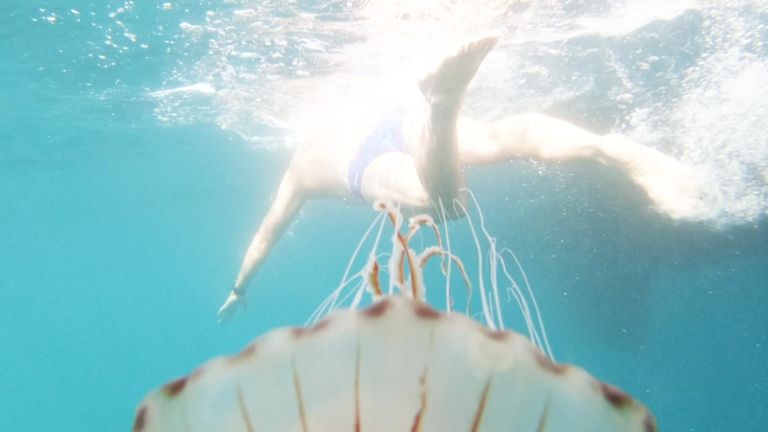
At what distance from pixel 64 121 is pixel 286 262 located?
4776cm

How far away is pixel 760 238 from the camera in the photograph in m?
13.7

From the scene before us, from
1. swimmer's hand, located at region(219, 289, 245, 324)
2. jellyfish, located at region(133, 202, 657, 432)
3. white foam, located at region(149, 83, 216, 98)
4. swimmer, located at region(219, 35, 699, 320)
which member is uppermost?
white foam, located at region(149, 83, 216, 98)

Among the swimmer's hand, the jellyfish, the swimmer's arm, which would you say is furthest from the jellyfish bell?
the swimmer's hand

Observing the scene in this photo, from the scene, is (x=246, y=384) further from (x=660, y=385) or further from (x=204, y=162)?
(x=660, y=385)

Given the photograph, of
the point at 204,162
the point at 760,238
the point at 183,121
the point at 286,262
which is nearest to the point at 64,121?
the point at 183,121

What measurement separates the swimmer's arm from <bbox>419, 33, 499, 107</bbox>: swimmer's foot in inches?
180

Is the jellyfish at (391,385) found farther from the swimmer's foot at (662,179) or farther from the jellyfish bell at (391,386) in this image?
the swimmer's foot at (662,179)

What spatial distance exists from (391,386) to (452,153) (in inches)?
126

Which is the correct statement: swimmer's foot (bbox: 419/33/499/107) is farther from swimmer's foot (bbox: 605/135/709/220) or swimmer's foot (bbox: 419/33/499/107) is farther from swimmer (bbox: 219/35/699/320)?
swimmer's foot (bbox: 605/135/709/220)

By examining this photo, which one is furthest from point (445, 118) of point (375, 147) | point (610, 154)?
point (375, 147)

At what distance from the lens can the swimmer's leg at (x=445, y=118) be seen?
3812 mm

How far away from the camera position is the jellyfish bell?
1.07 m

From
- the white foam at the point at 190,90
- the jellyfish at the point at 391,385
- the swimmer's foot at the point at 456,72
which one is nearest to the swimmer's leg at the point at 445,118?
the swimmer's foot at the point at 456,72

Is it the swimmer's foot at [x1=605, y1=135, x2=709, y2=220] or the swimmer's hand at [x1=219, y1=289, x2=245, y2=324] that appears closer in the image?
the swimmer's foot at [x1=605, y1=135, x2=709, y2=220]
